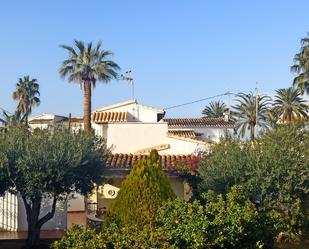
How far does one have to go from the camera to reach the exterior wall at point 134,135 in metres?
25.4

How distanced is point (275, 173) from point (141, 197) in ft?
16.1

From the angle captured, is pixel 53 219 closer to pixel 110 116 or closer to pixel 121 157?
pixel 121 157

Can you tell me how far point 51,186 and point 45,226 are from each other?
6.74 m

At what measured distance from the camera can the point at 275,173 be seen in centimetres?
1418

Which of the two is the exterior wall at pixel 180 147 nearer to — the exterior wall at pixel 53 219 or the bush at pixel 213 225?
the exterior wall at pixel 53 219

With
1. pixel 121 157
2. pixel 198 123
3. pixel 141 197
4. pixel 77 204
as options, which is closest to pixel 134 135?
pixel 121 157

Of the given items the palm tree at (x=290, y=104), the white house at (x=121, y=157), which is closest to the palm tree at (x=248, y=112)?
the palm tree at (x=290, y=104)

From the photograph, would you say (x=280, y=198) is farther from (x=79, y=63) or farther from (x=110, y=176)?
(x=79, y=63)

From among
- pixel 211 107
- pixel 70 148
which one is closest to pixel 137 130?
pixel 70 148

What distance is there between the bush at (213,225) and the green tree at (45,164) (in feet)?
16.6

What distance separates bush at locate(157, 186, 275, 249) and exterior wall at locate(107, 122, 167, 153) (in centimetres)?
1545

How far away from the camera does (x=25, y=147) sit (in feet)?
47.5

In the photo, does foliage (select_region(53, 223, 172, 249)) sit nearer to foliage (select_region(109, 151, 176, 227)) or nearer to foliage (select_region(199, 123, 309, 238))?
foliage (select_region(109, 151, 176, 227))

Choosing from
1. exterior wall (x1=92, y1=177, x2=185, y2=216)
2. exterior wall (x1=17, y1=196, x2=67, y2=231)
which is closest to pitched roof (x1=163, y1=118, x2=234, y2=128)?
exterior wall (x1=92, y1=177, x2=185, y2=216)
